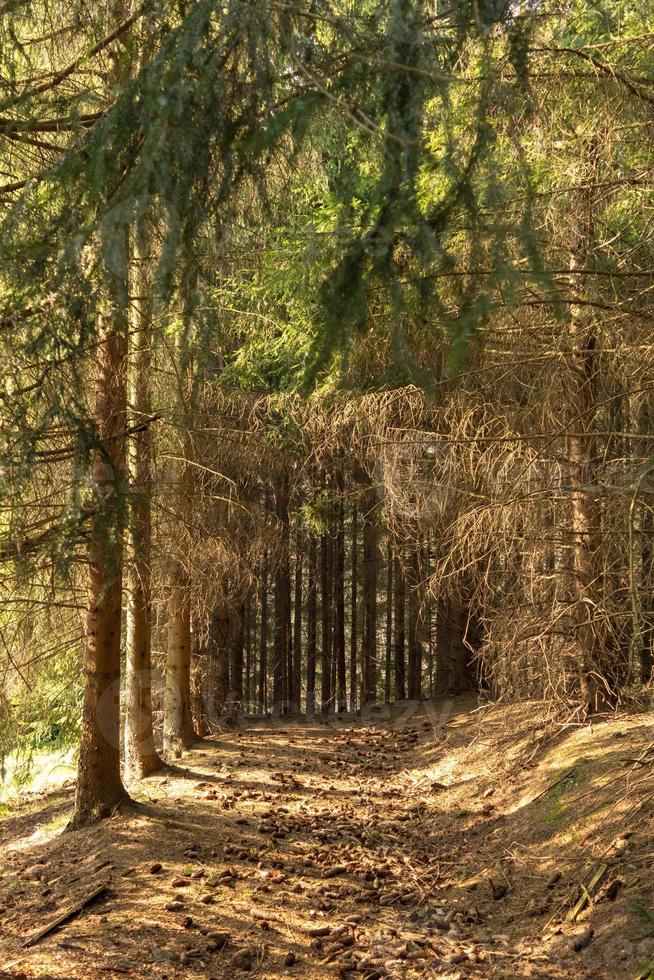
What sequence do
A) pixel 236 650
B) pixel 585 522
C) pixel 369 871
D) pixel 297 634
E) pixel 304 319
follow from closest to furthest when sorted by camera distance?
1. pixel 369 871
2. pixel 585 522
3. pixel 304 319
4. pixel 236 650
5. pixel 297 634

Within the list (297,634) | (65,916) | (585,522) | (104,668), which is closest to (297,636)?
(297,634)

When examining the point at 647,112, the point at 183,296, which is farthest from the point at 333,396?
the point at 183,296

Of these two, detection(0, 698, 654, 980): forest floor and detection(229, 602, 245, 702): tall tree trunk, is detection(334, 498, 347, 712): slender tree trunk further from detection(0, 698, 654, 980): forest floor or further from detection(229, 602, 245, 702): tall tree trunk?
detection(0, 698, 654, 980): forest floor

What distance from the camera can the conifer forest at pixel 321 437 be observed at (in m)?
4.00

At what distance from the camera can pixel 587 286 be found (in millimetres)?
7387

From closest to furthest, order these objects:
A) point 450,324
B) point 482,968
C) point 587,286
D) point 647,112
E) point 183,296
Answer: point 450,324 < point 183,296 < point 482,968 < point 647,112 < point 587,286

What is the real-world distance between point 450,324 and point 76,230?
6.02ft

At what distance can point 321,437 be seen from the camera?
13492 millimetres

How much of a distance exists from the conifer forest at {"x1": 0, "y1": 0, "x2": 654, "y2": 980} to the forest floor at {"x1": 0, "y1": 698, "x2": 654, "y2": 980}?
34mm

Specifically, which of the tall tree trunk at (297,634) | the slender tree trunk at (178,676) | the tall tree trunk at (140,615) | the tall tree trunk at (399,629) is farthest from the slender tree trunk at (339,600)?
the tall tree trunk at (140,615)

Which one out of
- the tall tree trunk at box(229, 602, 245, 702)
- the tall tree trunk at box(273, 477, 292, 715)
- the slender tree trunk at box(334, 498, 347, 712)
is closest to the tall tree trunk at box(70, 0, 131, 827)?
the tall tree trunk at box(229, 602, 245, 702)

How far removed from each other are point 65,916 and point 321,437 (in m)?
8.60

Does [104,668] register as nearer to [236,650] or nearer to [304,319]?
[304,319]

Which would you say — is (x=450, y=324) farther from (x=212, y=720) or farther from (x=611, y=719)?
(x=212, y=720)
